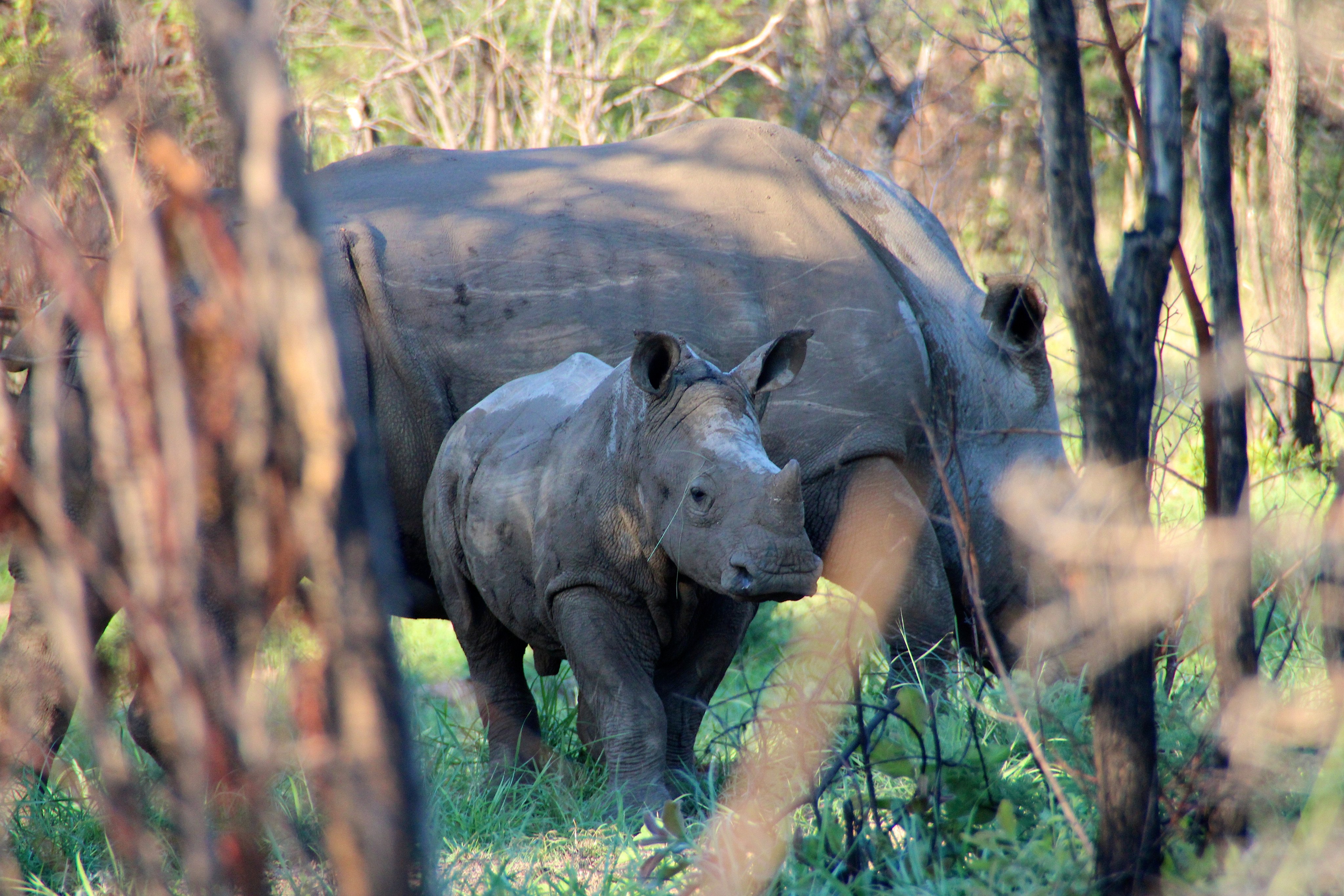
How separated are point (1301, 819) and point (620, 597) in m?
1.77

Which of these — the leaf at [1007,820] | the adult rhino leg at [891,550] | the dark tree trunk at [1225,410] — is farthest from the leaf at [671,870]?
the adult rhino leg at [891,550]

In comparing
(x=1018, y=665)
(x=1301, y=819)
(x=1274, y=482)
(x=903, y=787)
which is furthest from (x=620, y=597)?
(x=1274, y=482)

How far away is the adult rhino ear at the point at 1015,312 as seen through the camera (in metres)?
4.41

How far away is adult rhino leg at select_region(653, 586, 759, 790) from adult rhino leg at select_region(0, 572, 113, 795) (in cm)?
173

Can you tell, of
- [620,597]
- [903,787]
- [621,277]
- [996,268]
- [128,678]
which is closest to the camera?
[128,678]

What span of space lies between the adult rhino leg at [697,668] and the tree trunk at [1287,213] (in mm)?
4667

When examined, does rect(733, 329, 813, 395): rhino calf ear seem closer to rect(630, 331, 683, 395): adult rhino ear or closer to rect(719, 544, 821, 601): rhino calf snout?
rect(630, 331, 683, 395): adult rhino ear

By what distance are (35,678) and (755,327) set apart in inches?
Answer: 103

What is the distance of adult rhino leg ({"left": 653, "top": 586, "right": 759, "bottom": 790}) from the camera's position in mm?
3820

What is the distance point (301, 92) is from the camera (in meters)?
1.76

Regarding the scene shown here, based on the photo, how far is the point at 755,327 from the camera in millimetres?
4656

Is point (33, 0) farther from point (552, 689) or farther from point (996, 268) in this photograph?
point (996, 268)

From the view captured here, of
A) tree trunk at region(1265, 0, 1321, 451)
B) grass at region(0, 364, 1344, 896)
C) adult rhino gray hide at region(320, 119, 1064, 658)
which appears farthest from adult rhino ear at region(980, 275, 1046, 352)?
tree trunk at region(1265, 0, 1321, 451)

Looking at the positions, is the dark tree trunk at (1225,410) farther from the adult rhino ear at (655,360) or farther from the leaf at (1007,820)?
the adult rhino ear at (655,360)
